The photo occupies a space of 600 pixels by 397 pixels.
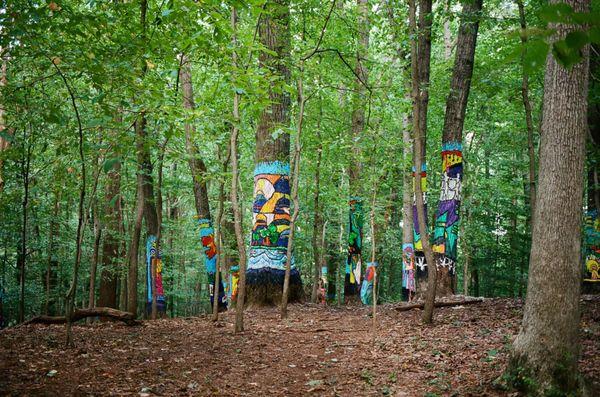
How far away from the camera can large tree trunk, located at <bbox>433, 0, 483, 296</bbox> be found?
404 inches

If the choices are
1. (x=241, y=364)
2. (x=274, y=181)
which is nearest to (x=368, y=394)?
(x=241, y=364)

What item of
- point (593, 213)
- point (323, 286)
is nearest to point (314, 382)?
point (593, 213)

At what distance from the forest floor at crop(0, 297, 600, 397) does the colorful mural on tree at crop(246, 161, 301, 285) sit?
2.05 metres

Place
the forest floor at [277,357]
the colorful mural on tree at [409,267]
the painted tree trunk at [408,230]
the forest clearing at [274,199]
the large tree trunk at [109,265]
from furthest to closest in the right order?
the colorful mural on tree at [409,267] → the painted tree trunk at [408,230] → the large tree trunk at [109,265] → the forest floor at [277,357] → the forest clearing at [274,199]

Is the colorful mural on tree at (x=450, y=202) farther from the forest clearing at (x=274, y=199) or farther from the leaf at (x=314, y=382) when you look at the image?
the leaf at (x=314, y=382)

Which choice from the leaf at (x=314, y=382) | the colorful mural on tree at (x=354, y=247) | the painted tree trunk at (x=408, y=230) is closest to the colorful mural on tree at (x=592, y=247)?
the painted tree trunk at (x=408, y=230)

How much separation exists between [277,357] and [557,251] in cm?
358

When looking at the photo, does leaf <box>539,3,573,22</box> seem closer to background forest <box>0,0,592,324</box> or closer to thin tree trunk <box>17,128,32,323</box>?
background forest <box>0,0,592,324</box>

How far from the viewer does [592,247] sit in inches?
427

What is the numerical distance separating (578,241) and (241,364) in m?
3.81

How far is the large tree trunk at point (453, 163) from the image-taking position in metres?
10.3

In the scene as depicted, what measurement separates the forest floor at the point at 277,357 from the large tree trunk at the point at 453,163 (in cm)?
209

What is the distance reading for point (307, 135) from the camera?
1324 cm

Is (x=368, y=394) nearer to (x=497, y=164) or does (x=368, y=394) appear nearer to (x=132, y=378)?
(x=132, y=378)
